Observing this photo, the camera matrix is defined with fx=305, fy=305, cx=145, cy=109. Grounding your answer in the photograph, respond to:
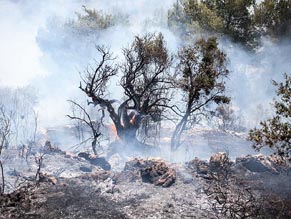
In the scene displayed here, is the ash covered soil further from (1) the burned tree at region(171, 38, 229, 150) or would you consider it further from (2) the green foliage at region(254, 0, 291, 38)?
(2) the green foliage at region(254, 0, 291, 38)

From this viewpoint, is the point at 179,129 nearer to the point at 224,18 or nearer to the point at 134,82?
the point at 134,82

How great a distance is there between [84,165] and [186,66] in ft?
26.3

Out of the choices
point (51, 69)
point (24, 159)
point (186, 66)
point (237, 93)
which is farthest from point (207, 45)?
point (51, 69)

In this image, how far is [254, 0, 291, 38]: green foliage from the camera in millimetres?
28328

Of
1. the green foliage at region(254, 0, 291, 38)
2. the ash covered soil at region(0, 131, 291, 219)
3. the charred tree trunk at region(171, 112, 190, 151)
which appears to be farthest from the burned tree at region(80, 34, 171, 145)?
the green foliage at region(254, 0, 291, 38)

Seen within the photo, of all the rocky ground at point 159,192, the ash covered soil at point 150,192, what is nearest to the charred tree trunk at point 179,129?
the rocky ground at point 159,192

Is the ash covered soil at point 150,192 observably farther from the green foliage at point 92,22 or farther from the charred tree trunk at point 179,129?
the green foliage at point 92,22

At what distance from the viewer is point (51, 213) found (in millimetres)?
8562

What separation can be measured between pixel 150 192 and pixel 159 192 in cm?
31

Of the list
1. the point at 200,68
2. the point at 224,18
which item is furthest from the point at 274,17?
the point at 200,68

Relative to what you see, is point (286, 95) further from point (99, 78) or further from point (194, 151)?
point (194, 151)

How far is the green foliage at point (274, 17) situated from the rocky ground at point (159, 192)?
20226 mm

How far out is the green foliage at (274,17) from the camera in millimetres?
28328

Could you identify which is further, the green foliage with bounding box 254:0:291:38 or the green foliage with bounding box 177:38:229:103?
the green foliage with bounding box 254:0:291:38
